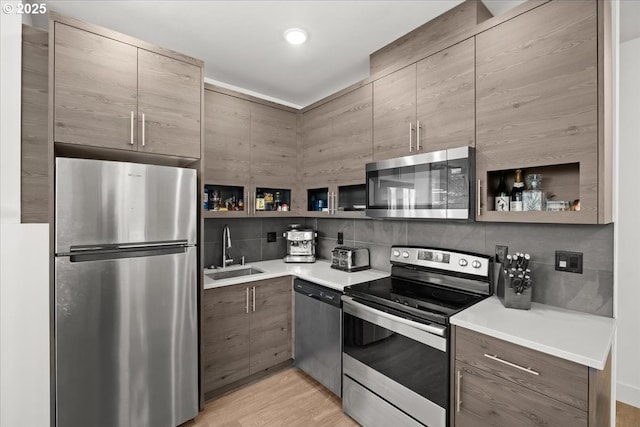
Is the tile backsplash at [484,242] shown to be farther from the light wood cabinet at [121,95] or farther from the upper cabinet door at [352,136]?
the light wood cabinet at [121,95]

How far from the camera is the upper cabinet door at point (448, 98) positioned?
167cm

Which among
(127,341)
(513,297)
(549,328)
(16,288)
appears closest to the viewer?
(16,288)

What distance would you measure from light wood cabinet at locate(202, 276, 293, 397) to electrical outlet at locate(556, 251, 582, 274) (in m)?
1.86

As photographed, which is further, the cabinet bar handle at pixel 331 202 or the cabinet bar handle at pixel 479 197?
the cabinet bar handle at pixel 331 202

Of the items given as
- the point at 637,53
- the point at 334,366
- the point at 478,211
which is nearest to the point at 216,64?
the point at 478,211

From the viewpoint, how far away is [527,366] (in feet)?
3.86

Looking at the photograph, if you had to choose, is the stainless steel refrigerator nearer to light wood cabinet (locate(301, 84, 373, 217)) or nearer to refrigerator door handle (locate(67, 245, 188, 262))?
refrigerator door handle (locate(67, 245, 188, 262))

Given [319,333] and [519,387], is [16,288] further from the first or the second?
[319,333]

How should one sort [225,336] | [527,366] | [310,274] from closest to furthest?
[527,366] → [225,336] → [310,274]

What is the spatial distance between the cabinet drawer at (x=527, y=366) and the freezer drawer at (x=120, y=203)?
1.69 meters

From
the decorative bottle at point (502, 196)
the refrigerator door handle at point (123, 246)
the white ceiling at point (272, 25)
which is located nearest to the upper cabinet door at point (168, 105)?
the white ceiling at point (272, 25)

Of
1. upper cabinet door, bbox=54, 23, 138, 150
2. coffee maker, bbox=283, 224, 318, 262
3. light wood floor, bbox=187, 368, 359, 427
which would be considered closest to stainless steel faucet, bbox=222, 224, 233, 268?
coffee maker, bbox=283, 224, 318, 262

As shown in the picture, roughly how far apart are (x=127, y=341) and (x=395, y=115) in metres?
2.21

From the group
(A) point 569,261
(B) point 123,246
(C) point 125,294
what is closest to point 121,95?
(B) point 123,246
